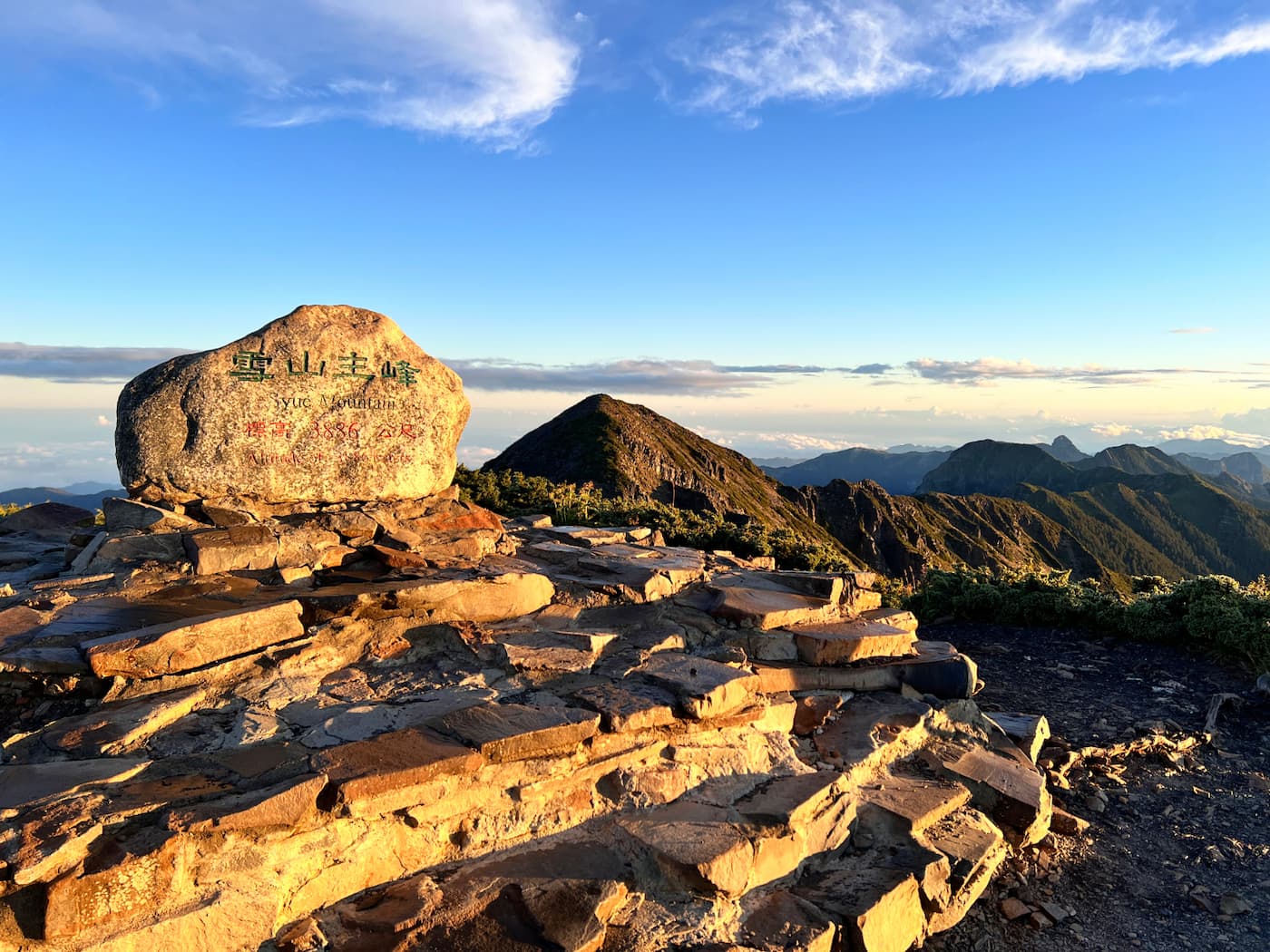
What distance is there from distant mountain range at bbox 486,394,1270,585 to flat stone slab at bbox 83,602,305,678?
40.5 m

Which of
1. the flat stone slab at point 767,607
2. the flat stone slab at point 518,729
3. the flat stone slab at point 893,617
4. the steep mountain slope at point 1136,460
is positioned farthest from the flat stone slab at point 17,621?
the steep mountain slope at point 1136,460

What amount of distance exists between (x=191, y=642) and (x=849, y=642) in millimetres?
4967

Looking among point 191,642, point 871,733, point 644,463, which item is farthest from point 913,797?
point 644,463

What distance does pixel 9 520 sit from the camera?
1063cm

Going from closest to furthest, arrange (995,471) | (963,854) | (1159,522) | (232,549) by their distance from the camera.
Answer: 1. (963,854)
2. (232,549)
3. (1159,522)
4. (995,471)

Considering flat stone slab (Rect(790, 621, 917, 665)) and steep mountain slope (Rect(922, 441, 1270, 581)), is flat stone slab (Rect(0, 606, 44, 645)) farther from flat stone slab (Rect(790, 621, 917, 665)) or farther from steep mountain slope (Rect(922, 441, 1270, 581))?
steep mountain slope (Rect(922, 441, 1270, 581))

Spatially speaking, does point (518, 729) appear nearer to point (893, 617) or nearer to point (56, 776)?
point (56, 776)

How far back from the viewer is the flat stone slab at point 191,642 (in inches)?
186

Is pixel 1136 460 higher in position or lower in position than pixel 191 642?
lower

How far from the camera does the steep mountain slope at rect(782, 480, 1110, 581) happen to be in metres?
79.5

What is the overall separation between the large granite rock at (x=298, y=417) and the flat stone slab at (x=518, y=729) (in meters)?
4.82

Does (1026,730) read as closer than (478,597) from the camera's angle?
No

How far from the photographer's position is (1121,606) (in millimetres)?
11945

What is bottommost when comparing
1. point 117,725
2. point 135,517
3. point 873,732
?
point 873,732
